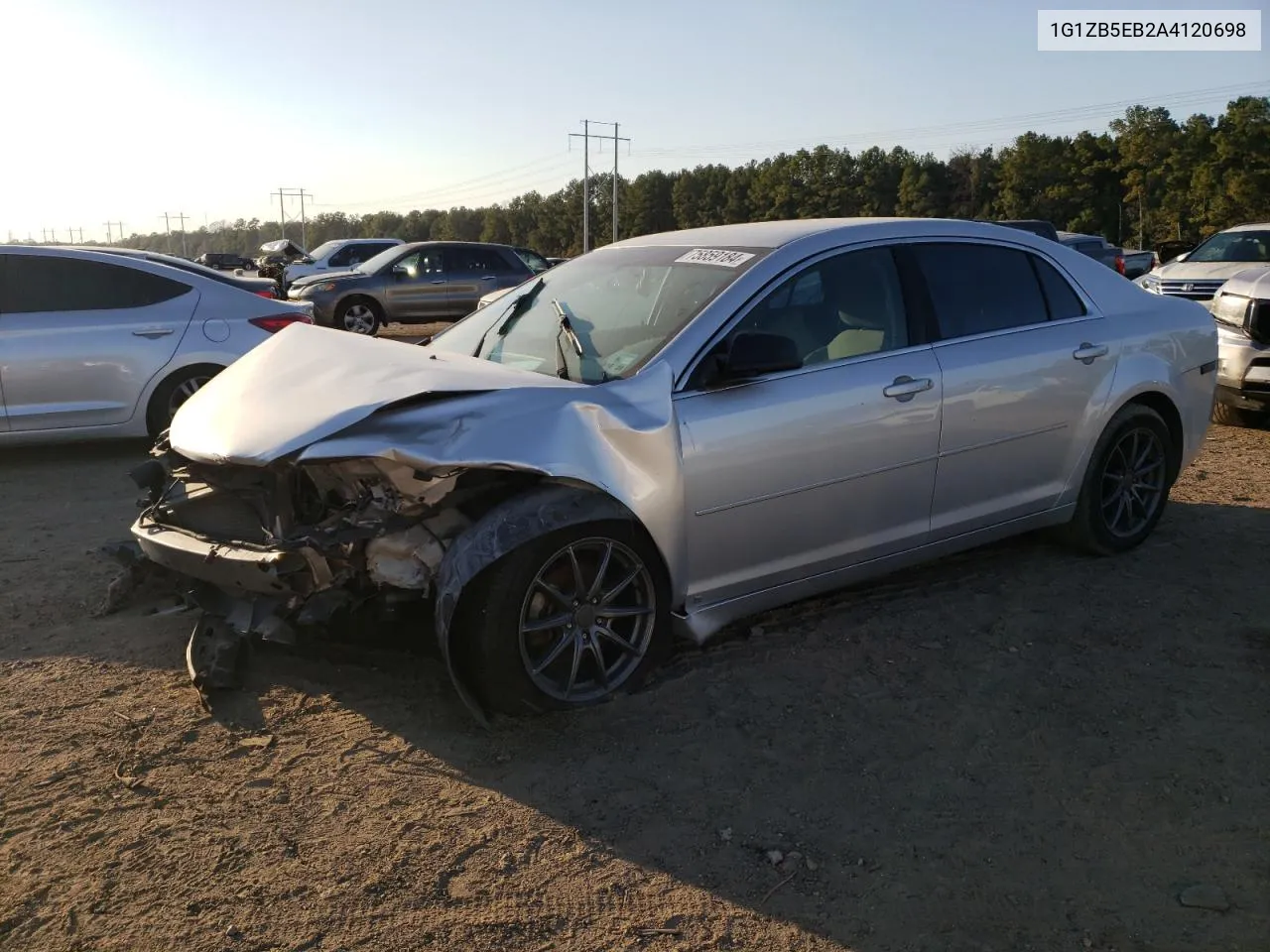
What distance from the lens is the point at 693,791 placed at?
315cm

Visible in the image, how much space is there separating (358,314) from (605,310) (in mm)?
14121

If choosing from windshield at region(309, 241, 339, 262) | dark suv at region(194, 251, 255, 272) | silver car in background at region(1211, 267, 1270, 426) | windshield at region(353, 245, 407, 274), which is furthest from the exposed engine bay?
dark suv at region(194, 251, 255, 272)

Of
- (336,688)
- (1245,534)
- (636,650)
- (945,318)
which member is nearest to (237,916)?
(336,688)

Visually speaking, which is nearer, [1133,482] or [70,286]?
[1133,482]

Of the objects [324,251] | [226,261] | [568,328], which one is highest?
[226,261]

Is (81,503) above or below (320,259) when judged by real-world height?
below

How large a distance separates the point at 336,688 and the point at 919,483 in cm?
243

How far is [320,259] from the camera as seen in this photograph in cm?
2364

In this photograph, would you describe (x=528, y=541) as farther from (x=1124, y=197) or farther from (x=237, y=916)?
(x=1124, y=197)

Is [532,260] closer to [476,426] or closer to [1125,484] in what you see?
[1125,484]

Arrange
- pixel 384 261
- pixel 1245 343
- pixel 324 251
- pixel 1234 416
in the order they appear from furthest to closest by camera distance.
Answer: pixel 324 251
pixel 384 261
pixel 1234 416
pixel 1245 343

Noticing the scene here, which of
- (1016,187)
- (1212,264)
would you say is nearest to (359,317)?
(1212,264)

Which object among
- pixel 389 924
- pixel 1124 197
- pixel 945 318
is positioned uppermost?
pixel 1124 197

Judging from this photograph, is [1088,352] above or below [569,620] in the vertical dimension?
above
